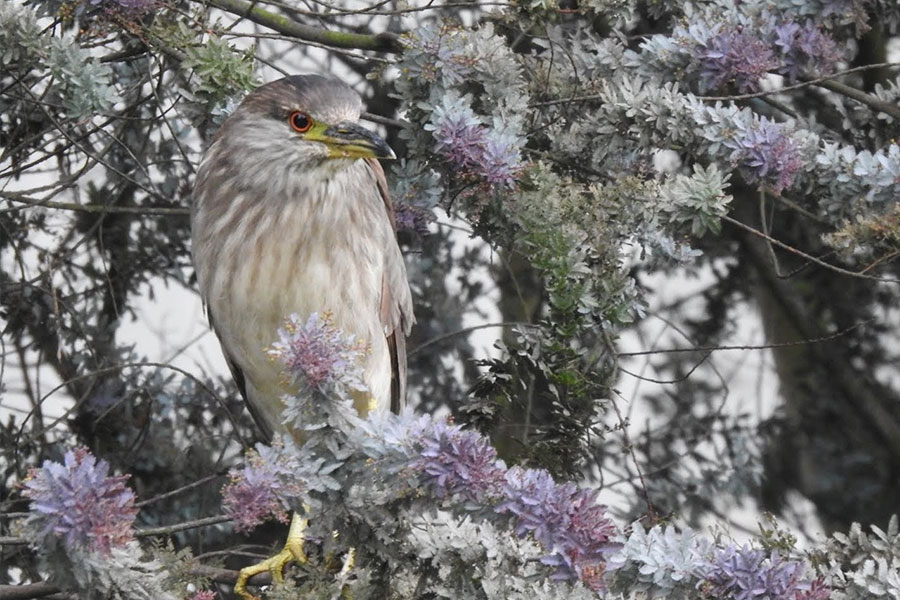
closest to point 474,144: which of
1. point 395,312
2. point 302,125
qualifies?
point 302,125

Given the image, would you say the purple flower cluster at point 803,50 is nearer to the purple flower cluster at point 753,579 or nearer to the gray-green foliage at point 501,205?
the gray-green foliage at point 501,205

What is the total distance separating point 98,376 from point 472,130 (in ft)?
5.11

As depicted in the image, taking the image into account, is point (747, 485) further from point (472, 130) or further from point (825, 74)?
point (472, 130)

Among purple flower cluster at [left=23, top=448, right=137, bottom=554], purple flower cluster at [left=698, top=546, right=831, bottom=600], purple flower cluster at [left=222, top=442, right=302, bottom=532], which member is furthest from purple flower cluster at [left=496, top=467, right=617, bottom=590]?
purple flower cluster at [left=23, top=448, right=137, bottom=554]

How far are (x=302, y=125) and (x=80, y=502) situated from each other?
172cm

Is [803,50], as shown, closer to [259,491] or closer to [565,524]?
[565,524]

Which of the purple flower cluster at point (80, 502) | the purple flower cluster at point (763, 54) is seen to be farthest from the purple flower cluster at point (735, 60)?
the purple flower cluster at point (80, 502)

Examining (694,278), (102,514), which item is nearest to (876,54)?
(694,278)

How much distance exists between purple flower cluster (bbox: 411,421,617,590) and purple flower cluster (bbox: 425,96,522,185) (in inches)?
40.6

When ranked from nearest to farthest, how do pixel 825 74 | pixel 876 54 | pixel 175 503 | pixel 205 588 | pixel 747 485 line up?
pixel 205 588
pixel 825 74
pixel 175 503
pixel 747 485
pixel 876 54

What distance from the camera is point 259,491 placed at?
83.0 inches

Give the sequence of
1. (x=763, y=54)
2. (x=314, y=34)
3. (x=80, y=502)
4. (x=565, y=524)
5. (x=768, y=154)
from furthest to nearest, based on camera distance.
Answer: (x=314, y=34), (x=763, y=54), (x=768, y=154), (x=565, y=524), (x=80, y=502)

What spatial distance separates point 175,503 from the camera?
13.4 feet

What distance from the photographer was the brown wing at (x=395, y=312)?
3725 mm
